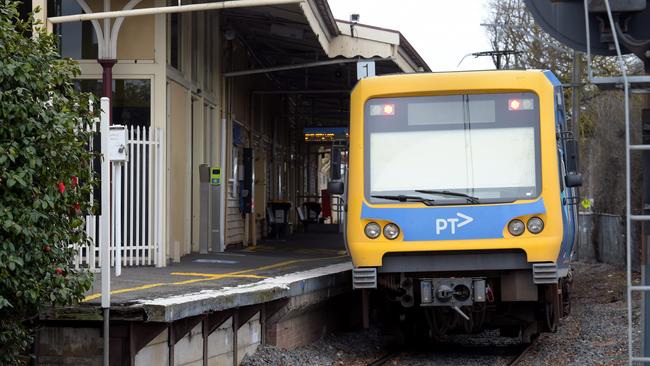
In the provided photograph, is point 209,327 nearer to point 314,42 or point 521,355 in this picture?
point 521,355

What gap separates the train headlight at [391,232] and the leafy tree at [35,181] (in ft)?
13.2

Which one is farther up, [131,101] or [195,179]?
[131,101]

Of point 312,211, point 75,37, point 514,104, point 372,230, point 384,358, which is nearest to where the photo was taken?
point 372,230

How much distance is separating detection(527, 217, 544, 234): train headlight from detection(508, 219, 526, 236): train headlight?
0.22ft

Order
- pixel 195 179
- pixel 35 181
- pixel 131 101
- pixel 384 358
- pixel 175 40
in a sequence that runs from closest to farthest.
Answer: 1. pixel 35 181
2. pixel 384 358
3. pixel 131 101
4. pixel 175 40
5. pixel 195 179

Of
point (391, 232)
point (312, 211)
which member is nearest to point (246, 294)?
point (391, 232)

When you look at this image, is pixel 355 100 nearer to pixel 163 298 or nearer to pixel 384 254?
pixel 384 254

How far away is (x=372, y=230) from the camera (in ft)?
35.0

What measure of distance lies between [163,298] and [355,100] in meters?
3.65

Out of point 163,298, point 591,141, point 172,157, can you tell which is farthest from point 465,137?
point 591,141

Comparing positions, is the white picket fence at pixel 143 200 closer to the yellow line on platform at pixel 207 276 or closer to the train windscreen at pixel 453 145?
the yellow line on platform at pixel 207 276

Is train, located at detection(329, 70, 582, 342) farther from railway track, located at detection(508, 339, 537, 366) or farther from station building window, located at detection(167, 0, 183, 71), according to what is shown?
station building window, located at detection(167, 0, 183, 71)

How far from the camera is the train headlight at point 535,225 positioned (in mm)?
10344

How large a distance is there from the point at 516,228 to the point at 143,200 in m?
5.53
